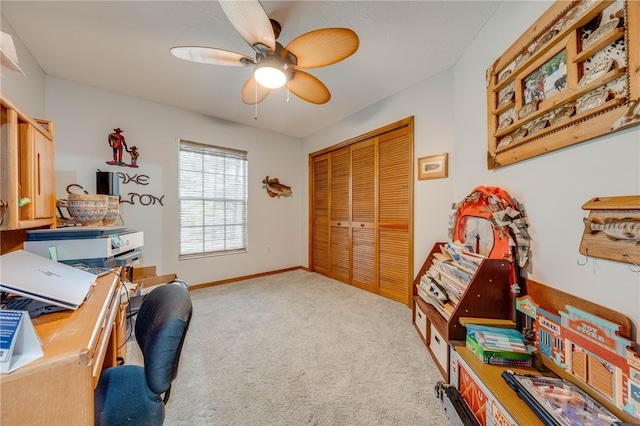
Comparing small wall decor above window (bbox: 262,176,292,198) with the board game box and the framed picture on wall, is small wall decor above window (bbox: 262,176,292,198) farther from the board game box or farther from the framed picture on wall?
the board game box

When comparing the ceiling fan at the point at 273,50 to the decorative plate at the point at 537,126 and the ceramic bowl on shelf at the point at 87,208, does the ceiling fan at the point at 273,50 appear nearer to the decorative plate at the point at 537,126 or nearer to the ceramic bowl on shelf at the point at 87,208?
the decorative plate at the point at 537,126

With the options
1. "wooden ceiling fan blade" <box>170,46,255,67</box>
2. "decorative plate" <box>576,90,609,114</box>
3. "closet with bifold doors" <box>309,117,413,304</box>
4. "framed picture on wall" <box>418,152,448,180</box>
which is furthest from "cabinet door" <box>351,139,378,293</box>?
"decorative plate" <box>576,90,609,114</box>

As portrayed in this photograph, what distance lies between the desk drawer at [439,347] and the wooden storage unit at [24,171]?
2.43 metres

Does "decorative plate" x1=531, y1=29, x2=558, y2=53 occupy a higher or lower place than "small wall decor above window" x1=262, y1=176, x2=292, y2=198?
higher

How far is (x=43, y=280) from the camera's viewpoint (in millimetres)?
903

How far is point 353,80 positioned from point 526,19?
1.42 m

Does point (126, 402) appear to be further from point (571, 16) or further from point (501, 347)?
point (571, 16)

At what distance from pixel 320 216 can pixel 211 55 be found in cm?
283

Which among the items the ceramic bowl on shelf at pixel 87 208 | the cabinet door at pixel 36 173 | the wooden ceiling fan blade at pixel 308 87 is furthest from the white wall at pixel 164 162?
the wooden ceiling fan blade at pixel 308 87

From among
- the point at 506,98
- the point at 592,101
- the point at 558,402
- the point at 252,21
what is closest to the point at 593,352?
the point at 558,402

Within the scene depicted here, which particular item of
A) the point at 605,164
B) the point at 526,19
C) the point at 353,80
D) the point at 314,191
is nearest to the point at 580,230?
the point at 605,164

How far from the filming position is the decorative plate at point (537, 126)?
3.90ft

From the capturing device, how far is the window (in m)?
3.20

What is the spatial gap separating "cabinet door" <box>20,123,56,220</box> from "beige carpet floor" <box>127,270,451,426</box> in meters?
1.23
